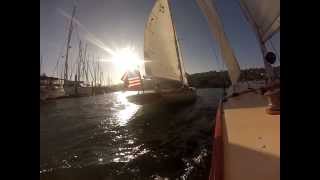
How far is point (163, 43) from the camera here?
2855 centimetres

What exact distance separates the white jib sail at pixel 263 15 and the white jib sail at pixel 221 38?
16.2 feet

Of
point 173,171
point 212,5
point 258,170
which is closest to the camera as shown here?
point 258,170

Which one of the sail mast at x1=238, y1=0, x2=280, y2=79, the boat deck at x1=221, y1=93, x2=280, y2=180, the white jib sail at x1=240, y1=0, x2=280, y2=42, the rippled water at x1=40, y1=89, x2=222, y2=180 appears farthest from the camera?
the sail mast at x1=238, y1=0, x2=280, y2=79

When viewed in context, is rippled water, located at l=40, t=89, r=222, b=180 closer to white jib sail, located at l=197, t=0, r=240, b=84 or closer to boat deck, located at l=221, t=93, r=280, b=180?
boat deck, located at l=221, t=93, r=280, b=180

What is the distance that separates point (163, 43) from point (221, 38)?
15.5 metres

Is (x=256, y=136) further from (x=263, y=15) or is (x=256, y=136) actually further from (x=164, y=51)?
(x=164, y=51)

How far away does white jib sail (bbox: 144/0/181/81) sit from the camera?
28484 millimetres

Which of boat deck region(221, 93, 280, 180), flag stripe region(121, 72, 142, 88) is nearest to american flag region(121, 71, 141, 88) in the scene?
flag stripe region(121, 72, 142, 88)

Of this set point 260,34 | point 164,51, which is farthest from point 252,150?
point 164,51

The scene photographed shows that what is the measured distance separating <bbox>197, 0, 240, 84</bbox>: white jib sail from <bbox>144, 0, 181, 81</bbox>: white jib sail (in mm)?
14557
